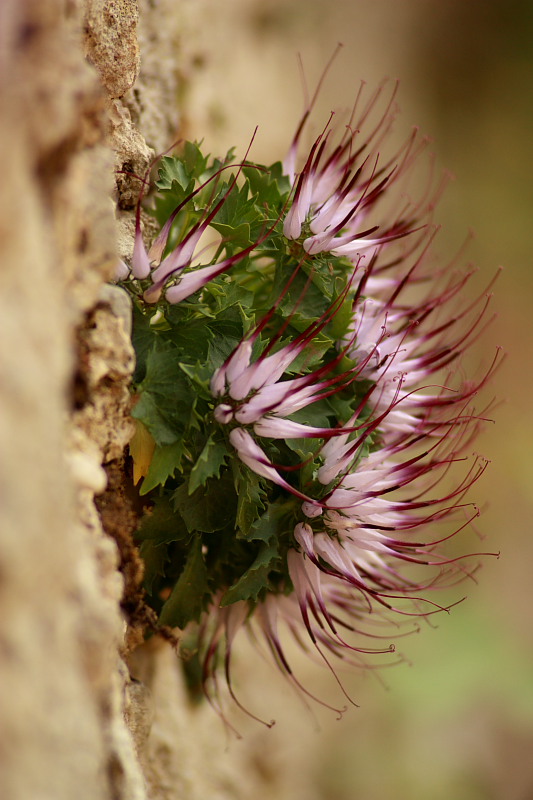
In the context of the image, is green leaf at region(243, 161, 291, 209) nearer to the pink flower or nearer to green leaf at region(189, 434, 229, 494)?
the pink flower

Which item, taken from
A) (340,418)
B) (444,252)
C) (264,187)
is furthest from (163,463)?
(444,252)

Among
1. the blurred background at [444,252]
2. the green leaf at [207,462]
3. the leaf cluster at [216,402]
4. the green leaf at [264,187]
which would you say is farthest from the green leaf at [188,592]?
the blurred background at [444,252]

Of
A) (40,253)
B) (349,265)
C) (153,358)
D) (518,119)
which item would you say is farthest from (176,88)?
(518,119)

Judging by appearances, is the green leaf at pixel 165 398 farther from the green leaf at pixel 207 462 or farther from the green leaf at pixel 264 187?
the green leaf at pixel 264 187

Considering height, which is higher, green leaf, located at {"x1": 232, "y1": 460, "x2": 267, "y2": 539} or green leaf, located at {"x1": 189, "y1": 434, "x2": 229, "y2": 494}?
green leaf, located at {"x1": 189, "y1": 434, "x2": 229, "y2": 494}

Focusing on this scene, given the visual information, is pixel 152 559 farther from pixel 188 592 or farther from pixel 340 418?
pixel 340 418

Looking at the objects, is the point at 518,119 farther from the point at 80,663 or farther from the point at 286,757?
the point at 80,663

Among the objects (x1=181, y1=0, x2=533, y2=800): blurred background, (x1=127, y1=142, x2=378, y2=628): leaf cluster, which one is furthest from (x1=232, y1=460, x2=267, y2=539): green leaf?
(x1=181, y1=0, x2=533, y2=800): blurred background
